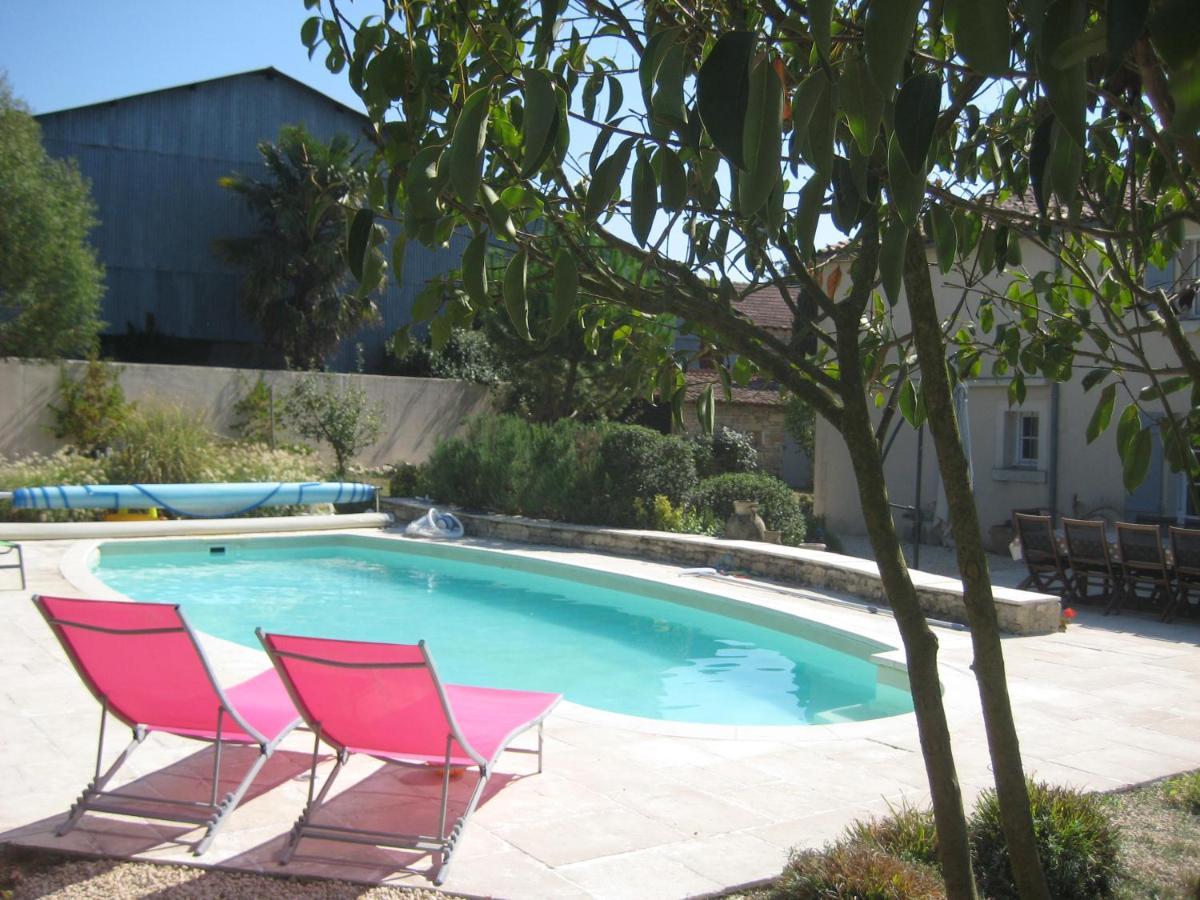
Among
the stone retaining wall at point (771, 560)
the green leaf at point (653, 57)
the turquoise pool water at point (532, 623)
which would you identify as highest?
the green leaf at point (653, 57)

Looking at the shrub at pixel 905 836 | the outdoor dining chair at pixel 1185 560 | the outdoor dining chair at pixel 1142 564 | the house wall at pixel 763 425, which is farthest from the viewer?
the house wall at pixel 763 425

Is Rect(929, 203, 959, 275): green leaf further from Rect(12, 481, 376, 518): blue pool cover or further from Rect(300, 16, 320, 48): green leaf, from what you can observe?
Rect(12, 481, 376, 518): blue pool cover

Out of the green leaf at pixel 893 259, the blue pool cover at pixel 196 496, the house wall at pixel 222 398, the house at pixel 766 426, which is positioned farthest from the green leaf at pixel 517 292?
the house at pixel 766 426

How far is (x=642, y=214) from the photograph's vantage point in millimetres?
1704

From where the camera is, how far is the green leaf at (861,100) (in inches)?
51.9

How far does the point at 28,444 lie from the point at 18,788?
16476 mm

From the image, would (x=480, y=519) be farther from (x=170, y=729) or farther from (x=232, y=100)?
(x=232, y=100)

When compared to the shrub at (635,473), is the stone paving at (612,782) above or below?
below

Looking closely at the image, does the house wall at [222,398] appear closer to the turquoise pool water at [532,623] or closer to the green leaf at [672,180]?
the turquoise pool water at [532,623]

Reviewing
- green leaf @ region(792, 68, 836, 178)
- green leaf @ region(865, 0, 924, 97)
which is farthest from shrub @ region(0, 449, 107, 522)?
green leaf @ region(865, 0, 924, 97)

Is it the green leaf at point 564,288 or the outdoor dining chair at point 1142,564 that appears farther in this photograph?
the outdoor dining chair at point 1142,564

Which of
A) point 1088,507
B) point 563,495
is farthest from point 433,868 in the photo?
point 1088,507

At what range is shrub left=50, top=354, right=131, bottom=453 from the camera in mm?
19250

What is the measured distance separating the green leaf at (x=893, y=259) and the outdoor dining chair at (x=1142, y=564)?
9933 millimetres
